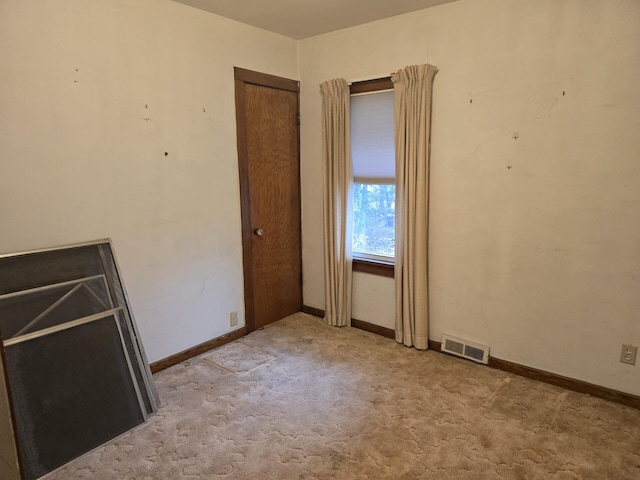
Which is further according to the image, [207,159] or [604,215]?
[207,159]

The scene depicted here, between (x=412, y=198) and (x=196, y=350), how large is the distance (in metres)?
2.08

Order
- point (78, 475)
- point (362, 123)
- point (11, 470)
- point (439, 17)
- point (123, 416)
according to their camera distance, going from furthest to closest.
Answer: point (362, 123)
point (439, 17)
point (123, 416)
point (78, 475)
point (11, 470)

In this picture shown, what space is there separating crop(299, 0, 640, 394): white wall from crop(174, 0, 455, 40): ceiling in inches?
5.7

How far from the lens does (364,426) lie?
2.45 meters

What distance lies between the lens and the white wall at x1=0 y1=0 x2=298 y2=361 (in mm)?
2328

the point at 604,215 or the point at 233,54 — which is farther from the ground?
the point at 233,54

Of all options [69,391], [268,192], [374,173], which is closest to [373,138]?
[374,173]

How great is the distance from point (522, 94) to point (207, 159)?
7.54ft

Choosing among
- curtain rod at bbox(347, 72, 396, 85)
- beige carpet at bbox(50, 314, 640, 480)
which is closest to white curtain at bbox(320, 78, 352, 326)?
curtain rod at bbox(347, 72, 396, 85)

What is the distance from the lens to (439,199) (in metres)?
3.26

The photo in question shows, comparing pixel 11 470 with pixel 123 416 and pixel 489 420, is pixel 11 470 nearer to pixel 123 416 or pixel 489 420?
pixel 123 416

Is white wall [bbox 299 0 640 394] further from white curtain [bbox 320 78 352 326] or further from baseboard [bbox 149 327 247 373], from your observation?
baseboard [bbox 149 327 247 373]

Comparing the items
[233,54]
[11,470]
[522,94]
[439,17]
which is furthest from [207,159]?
[11,470]

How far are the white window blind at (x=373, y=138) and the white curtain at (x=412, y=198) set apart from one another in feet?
0.59
